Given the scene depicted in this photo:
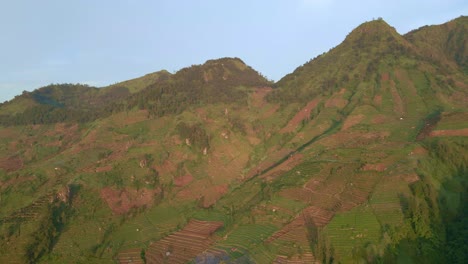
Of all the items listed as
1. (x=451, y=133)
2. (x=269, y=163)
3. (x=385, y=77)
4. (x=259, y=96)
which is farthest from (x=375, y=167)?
(x=259, y=96)

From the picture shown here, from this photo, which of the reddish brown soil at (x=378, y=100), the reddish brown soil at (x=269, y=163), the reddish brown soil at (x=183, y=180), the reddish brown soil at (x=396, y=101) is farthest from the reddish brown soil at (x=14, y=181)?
the reddish brown soil at (x=396, y=101)

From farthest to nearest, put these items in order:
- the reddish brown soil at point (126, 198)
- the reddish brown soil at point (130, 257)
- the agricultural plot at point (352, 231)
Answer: the reddish brown soil at point (126, 198), the reddish brown soil at point (130, 257), the agricultural plot at point (352, 231)

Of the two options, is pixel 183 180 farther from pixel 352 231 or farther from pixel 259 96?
pixel 259 96

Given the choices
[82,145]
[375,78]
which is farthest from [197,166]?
[375,78]

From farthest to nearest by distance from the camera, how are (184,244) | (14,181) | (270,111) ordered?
(270,111) → (14,181) → (184,244)

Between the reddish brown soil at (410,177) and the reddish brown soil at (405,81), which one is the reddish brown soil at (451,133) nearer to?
the reddish brown soil at (410,177)

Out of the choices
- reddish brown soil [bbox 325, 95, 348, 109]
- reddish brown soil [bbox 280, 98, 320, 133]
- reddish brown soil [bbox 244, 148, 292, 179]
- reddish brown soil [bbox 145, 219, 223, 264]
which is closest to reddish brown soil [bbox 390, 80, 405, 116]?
reddish brown soil [bbox 325, 95, 348, 109]

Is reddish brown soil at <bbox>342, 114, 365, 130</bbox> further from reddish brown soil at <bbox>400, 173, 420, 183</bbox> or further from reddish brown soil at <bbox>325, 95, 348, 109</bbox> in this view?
reddish brown soil at <bbox>400, 173, 420, 183</bbox>
